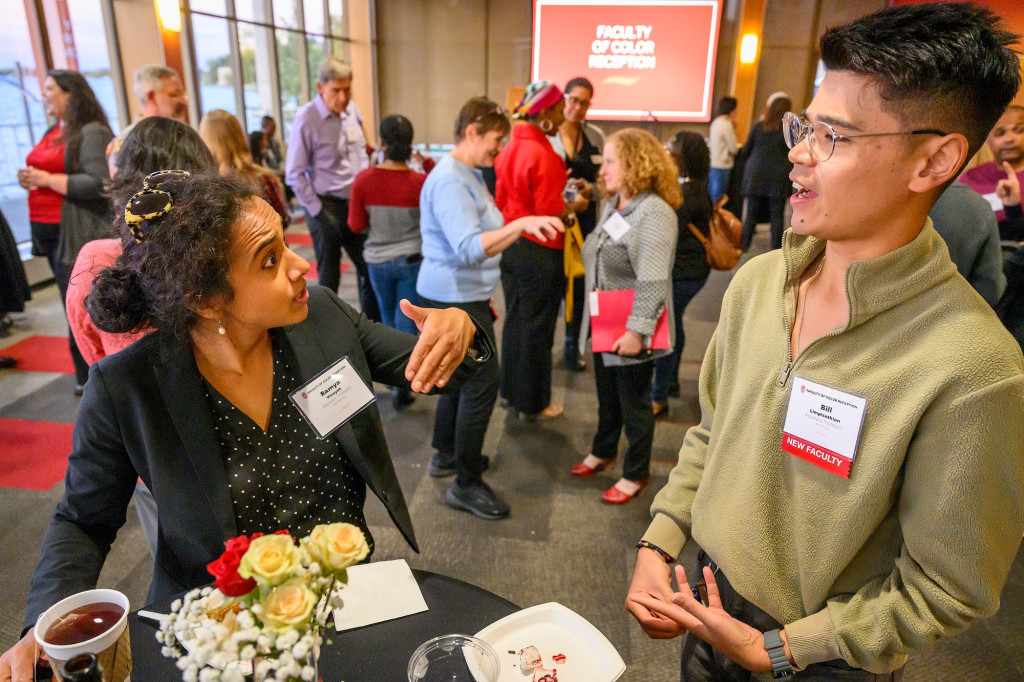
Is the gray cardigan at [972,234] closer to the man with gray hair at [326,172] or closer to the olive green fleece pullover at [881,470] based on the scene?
the olive green fleece pullover at [881,470]

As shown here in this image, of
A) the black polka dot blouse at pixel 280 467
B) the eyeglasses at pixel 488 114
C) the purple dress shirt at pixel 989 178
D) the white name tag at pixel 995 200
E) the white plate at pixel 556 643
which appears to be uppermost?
the eyeglasses at pixel 488 114

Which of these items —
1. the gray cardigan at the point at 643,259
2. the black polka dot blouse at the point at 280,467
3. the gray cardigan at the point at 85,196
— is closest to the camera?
the black polka dot blouse at the point at 280,467

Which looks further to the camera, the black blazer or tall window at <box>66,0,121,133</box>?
tall window at <box>66,0,121,133</box>

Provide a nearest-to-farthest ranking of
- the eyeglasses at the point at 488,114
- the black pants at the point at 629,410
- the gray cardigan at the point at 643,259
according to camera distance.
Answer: the gray cardigan at the point at 643,259 → the eyeglasses at the point at 488,114 → the black pants at the point at 629,410

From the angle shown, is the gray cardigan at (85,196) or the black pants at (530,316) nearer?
the black pants at (530,316)

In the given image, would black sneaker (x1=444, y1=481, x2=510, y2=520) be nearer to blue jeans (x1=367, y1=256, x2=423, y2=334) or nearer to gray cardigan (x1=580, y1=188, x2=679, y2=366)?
gray cardigan (x1=580, y1=188, x2=679, y2=366)

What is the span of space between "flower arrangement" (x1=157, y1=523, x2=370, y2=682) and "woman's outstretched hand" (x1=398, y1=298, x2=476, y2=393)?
55cm

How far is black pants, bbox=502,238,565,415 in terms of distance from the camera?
3068mm

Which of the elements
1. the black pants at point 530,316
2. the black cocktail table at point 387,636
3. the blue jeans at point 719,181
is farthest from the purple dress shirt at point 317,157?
the blue jeans at point 719,181

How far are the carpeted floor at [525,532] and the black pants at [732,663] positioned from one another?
0.87 m

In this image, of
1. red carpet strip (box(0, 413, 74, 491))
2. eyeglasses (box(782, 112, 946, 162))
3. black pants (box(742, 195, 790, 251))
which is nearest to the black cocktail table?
eyeglasses (box(782, 112, 946, 162))

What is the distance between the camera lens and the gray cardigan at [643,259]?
2506 millimetres

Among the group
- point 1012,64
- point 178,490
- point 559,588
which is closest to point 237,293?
point 178,490

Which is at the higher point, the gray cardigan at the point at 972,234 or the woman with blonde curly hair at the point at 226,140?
the woman with blonde curly hair at the point at 226,140
